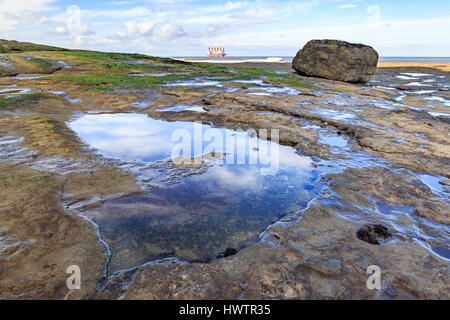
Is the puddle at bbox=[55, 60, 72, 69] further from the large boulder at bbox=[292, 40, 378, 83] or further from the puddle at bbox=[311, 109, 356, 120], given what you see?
the large boulder at bbox=[292, 40, 378, 83]

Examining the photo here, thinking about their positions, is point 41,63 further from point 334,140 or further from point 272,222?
point 272,222

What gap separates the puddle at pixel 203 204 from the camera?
2875 millimetres

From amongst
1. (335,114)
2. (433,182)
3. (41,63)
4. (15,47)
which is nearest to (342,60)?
(335,114)

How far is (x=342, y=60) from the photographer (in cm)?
2064

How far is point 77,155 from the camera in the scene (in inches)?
199

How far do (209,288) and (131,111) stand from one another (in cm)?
890

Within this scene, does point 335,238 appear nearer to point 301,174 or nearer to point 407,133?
point 301,174

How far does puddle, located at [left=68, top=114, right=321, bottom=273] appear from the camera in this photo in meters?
2.88

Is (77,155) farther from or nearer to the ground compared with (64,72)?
nearer to the ground

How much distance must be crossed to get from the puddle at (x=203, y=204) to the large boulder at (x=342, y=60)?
1826cm

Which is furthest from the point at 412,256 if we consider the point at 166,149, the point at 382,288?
the point at 166,149

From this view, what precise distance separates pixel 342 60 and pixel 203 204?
70.6ft

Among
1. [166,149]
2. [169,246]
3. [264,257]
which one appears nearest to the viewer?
[264,257]
